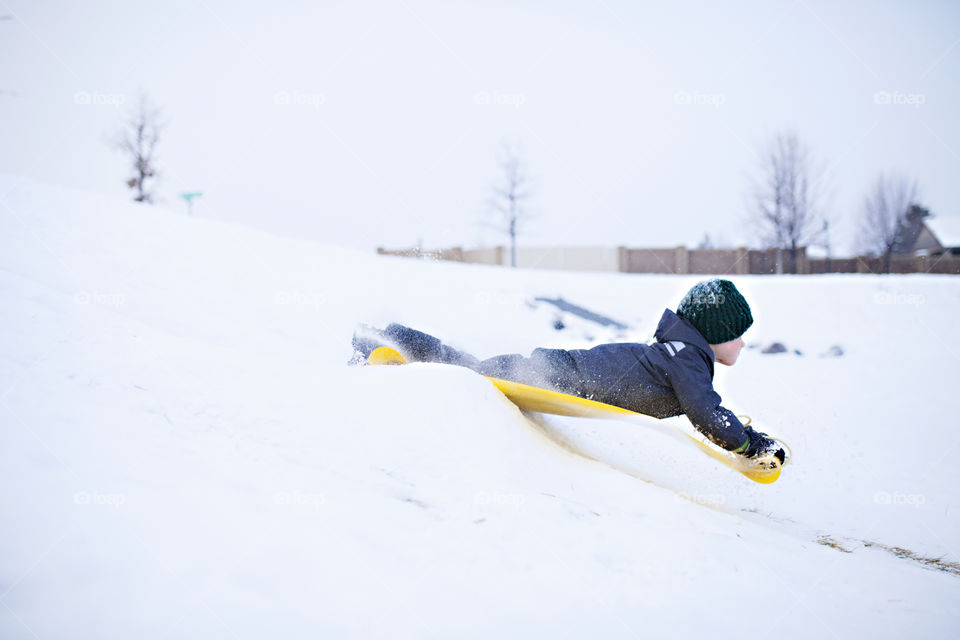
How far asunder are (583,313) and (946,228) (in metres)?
35.0

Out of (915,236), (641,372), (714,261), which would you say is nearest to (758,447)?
(641,372)

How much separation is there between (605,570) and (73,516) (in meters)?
1.42

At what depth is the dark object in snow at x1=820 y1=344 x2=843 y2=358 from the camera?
891cm

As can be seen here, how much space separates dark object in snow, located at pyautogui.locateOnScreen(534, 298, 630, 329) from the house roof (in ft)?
107

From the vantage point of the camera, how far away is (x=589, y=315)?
398 inches

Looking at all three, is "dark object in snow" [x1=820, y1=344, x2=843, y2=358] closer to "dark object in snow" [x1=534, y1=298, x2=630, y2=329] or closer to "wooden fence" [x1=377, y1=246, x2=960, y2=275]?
"dark object in snow" [x1=534, y1=298, x2=630, y2=329]

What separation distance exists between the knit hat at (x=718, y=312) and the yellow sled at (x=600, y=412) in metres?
0.60

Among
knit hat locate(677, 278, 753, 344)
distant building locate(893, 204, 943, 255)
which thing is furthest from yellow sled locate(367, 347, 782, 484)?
distant building locate(893, 204, 943, 255)

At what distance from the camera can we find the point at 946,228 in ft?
111

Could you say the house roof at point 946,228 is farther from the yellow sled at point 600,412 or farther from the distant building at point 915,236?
the yellow sled at point 600,412

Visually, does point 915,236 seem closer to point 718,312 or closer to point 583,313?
point 583,313

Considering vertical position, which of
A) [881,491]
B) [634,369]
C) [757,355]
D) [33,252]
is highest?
[33,252]

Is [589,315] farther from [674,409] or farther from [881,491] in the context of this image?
[674,409]

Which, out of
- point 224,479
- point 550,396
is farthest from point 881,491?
point 224,479
